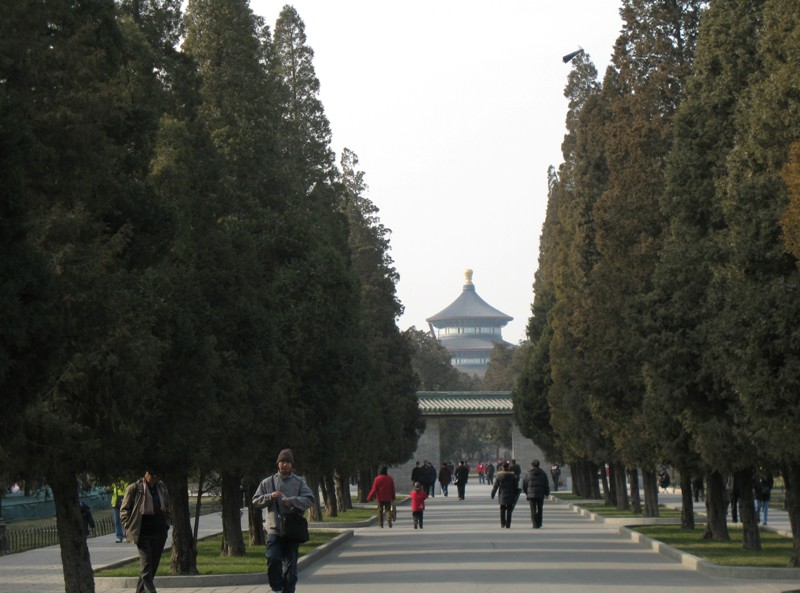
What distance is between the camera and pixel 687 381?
948 inches

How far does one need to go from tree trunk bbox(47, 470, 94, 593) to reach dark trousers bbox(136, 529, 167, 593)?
70 centimetres

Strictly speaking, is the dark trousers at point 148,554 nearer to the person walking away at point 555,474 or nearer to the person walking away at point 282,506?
the person walking away at point 282,506

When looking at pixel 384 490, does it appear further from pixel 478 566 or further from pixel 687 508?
pixel 478 566

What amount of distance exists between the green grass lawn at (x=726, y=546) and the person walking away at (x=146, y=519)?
28.5ft

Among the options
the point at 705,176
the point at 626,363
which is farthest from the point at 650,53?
the point at 705,176

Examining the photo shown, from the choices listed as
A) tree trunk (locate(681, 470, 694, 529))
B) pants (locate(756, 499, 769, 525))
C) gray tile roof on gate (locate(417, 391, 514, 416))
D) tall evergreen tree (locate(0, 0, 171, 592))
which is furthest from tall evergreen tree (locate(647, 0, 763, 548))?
gray tile roof on gate (locate(417, 391, 514, 416))

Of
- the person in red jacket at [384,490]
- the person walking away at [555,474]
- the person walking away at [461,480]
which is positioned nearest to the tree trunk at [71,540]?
the person in red jacket at [384,490]

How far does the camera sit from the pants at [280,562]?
15.6 metres

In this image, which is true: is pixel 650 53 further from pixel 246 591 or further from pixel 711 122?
pixel 246 591

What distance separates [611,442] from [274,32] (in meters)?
14.5

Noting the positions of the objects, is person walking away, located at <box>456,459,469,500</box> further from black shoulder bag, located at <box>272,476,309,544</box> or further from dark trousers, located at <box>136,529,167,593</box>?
black shoulder bag, located at <box>272,476,309,544</box>

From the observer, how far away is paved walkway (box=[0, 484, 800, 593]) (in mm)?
19266

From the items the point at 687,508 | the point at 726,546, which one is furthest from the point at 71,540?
the point at 687,508

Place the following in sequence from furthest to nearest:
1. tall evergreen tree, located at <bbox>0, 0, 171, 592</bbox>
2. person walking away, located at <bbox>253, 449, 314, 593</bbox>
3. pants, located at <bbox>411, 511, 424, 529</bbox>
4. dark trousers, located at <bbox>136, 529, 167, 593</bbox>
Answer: pants, located at <bbox>411, 511, 424, 529</bbox> → dark trousers, located at <bbox>136, 529, 167, 593</bbox> → person walking away, located at <bbox>253, 449, 314, 593</bbox> → tall evergreen tree, located at <bbox>0, 0, 171, 592</bbox>
